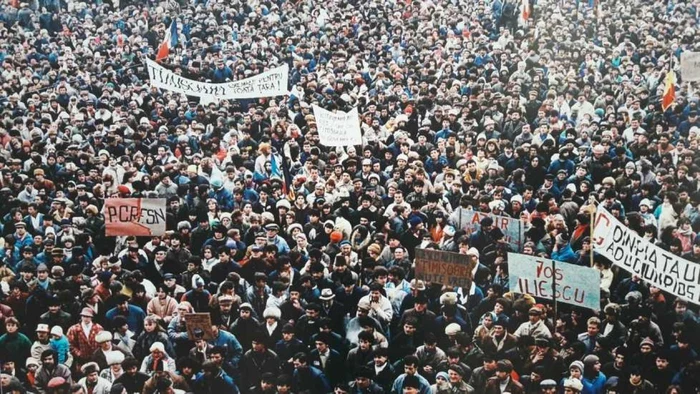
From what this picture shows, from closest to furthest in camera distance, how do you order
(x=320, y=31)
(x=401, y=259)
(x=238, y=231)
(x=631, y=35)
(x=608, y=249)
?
1. (x=608, y=249)
2. (x=401, y=259)
3. (x=238, y=231)
4. (x=631, y=35)
5. (x=320, y=31)

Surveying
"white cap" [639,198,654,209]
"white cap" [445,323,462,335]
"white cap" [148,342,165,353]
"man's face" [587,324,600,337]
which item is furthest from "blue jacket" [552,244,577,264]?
"white cap" [148,342,165,353]

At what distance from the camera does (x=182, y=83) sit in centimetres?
1723

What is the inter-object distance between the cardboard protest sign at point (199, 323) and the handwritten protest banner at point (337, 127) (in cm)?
591

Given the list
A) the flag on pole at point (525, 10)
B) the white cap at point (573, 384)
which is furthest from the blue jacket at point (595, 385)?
the flag on pole at point (525, 10)

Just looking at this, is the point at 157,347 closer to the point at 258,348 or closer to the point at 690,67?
the point at 258,348

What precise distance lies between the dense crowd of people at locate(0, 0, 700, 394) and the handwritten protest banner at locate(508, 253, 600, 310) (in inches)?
6.2

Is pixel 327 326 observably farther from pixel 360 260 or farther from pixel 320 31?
pixel 320 31

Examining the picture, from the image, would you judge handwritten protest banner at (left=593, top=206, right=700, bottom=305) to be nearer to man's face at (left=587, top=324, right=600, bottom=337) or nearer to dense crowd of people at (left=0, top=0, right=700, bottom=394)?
dense crowd of people at (left=0, top=0, right=700, bottom=394)

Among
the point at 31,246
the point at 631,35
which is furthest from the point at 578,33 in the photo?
→ the point at 31,246

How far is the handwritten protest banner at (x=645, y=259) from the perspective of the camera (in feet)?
29.1

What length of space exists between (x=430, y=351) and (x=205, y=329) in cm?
193

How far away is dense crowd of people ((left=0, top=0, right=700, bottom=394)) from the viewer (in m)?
8.84

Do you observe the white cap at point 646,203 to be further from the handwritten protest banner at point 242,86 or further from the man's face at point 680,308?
the handwritten protest banner at point 242,86

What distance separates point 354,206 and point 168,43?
9570 mm
